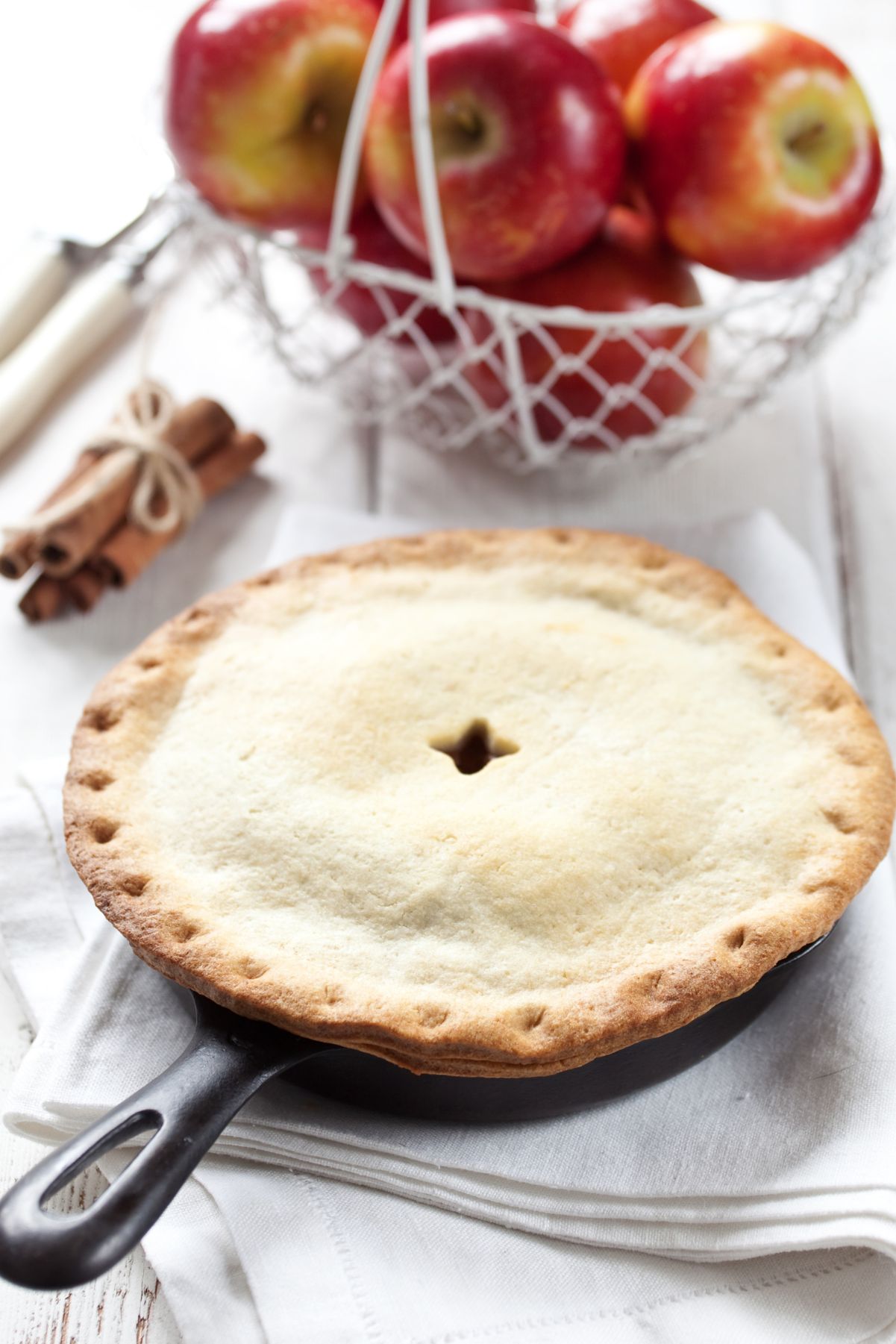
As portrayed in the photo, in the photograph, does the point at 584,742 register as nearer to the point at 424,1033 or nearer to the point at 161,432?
the point at 424,1033

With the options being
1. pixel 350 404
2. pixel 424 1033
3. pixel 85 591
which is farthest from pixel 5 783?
pixel 350 404

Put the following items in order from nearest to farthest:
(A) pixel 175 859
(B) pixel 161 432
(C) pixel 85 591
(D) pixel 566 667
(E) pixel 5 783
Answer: (A) pixel 175 859, (D) pixel 566 667, (E) pixel 5 783, (C) pixel 85 591, (B) pixel 161 432

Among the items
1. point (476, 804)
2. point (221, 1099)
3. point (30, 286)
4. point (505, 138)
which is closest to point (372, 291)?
point (505, 138)

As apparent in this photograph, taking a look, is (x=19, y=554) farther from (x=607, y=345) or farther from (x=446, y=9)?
(x=446, y=9)

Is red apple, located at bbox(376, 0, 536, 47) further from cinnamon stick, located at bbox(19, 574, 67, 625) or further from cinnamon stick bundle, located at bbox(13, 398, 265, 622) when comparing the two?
cinnamon stick, located at bbox(19, 574, 67, 625)

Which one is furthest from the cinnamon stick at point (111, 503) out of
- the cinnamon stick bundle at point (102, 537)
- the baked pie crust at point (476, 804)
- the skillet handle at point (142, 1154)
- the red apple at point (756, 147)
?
the skillet handle at point (142, 1154)

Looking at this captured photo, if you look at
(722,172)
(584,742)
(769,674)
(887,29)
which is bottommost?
(887,29)

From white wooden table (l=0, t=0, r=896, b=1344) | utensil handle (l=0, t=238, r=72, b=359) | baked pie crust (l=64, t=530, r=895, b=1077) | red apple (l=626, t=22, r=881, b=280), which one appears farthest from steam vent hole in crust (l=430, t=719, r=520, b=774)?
utensil handle (l=0, t=238, r=72, b=359)
